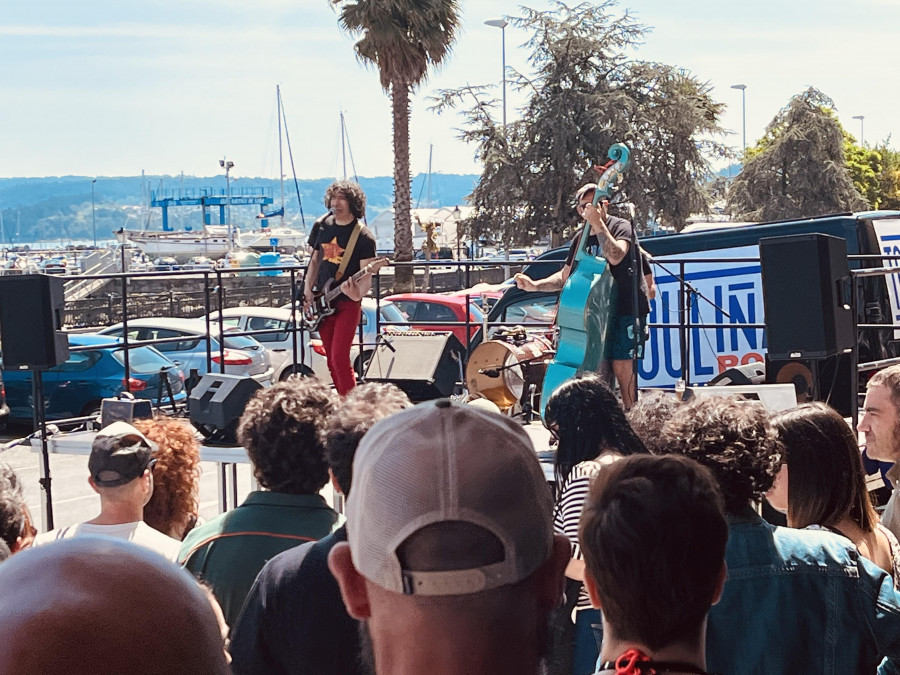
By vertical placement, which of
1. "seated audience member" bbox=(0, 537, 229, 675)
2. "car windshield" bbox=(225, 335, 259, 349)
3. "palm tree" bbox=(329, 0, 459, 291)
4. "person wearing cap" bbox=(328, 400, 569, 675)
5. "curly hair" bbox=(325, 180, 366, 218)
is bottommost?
"car windshield" bbox=(225, 335, 259, 349)

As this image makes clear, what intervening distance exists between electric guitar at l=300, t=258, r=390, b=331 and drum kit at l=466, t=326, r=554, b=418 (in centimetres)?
177

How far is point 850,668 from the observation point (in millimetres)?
2084

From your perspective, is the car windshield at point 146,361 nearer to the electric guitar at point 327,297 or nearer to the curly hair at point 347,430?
the electric guitar at point 327,297

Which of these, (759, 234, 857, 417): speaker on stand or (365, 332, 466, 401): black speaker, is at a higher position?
(759, 234, 857, 417): speaker on stand

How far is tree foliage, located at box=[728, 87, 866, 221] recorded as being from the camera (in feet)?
87.2

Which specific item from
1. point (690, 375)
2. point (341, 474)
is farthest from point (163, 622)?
point (690, 375)

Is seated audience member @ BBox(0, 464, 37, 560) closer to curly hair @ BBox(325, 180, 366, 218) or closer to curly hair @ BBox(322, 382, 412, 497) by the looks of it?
curly hair @ BBox(322, 382, 412, 497)

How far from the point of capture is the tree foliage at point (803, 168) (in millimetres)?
26594

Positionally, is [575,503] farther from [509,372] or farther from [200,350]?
[200,350]

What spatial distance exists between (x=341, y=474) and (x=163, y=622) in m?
1.82

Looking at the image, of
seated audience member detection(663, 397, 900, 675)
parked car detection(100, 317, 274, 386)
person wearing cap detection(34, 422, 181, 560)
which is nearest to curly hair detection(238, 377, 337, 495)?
person wearing cap detection(34, 422, 181, 560)

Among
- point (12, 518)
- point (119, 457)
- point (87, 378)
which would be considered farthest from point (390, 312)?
point (12, 518)

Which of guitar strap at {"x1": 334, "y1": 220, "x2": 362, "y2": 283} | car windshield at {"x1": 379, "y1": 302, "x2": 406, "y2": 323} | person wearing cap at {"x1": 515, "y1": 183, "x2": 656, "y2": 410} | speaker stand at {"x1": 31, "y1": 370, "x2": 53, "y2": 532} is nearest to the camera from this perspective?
speaker stand at {"x1": 31, "y1": 370, "x2": 53, "y2": 532}

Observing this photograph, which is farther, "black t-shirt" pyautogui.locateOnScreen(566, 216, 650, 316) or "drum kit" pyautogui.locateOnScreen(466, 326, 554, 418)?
"drum kit" pyautogui.locateOnScreen(466, 326, 554, 418)
